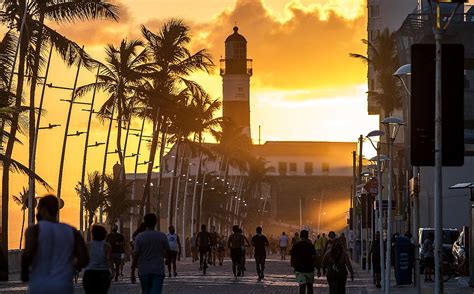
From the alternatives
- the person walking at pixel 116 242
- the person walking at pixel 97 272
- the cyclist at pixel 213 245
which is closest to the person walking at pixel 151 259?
the person walking at pixel 97 272

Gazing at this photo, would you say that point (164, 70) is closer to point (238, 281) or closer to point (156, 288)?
point (238, 281)

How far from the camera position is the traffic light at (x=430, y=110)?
68.5 feet

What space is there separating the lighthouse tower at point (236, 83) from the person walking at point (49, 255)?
138744 mm

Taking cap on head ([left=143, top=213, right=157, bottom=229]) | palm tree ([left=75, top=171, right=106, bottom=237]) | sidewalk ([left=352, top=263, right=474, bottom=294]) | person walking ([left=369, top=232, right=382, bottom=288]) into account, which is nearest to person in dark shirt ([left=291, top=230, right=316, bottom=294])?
cap on head ([left=143, top=213, right=157, bottom=229])

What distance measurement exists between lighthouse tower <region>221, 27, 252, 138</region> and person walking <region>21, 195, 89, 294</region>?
455 ft

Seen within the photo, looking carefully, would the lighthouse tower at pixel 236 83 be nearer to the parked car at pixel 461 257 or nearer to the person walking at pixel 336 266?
the parked car at pixel 461 257

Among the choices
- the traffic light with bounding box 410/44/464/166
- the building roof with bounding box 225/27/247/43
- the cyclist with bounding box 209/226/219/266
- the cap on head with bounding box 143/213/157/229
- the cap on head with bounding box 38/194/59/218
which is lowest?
the cap on head with bounding box 38/194/59/218

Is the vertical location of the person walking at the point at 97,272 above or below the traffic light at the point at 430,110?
below

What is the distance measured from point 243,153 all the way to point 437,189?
131553 mm

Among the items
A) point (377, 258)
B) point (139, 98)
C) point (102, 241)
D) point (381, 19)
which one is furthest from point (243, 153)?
point (102, 241)

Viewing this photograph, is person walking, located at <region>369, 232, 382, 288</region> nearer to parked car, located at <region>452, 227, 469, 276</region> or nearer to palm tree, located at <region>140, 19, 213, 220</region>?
parked car, located at <region>452, 227, 469, 276</region>

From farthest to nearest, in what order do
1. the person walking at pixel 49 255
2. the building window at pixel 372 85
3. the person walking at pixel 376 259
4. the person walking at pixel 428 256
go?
the building window at pixel 372 85, the person walking at pixel 428 256, the person walking at pixel 376 259, the person walking at pixel 49 255

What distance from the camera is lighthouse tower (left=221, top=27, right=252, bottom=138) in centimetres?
15425

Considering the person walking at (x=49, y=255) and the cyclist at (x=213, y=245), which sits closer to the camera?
the person walking at (x=49, y=255)
